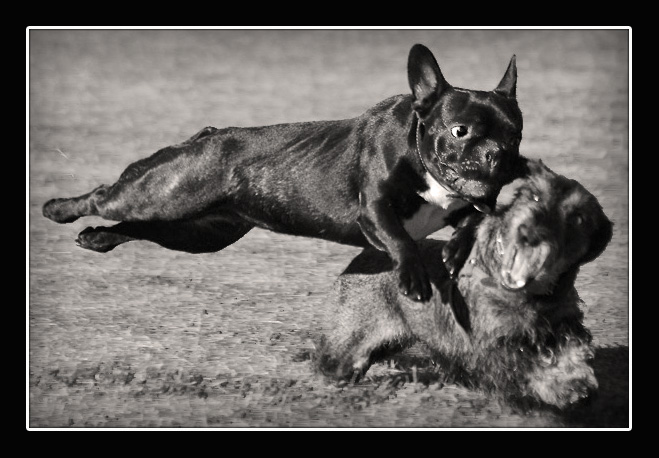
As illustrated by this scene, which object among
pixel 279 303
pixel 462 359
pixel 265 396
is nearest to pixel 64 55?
pixel 279 303

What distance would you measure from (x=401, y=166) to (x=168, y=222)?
1236 mm

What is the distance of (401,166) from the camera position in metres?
5.21

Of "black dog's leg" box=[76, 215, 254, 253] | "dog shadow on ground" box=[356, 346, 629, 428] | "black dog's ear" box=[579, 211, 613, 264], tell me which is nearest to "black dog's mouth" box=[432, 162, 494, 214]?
"black dog's ear" box=[579, 211, 613, 264]

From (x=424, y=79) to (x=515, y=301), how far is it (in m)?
0.99

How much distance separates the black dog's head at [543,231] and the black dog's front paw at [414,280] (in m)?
0.36

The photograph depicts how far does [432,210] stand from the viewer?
537 cm

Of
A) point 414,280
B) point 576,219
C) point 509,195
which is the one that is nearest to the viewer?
point 414,280

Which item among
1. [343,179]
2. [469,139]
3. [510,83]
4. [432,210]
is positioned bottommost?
[432,210]

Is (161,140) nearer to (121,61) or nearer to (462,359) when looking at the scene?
(121,61)

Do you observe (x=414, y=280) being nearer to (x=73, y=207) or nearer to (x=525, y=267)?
(x=525, y=267)

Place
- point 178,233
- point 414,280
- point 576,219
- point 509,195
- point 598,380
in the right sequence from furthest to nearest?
point 178,233 → point 598,380 → point 509,195 → point 576,219 → point 414,280

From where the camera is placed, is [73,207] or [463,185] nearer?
[463,185]

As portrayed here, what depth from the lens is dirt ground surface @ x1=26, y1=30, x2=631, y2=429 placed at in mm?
5707

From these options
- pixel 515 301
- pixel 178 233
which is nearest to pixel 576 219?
pixel 515 301
